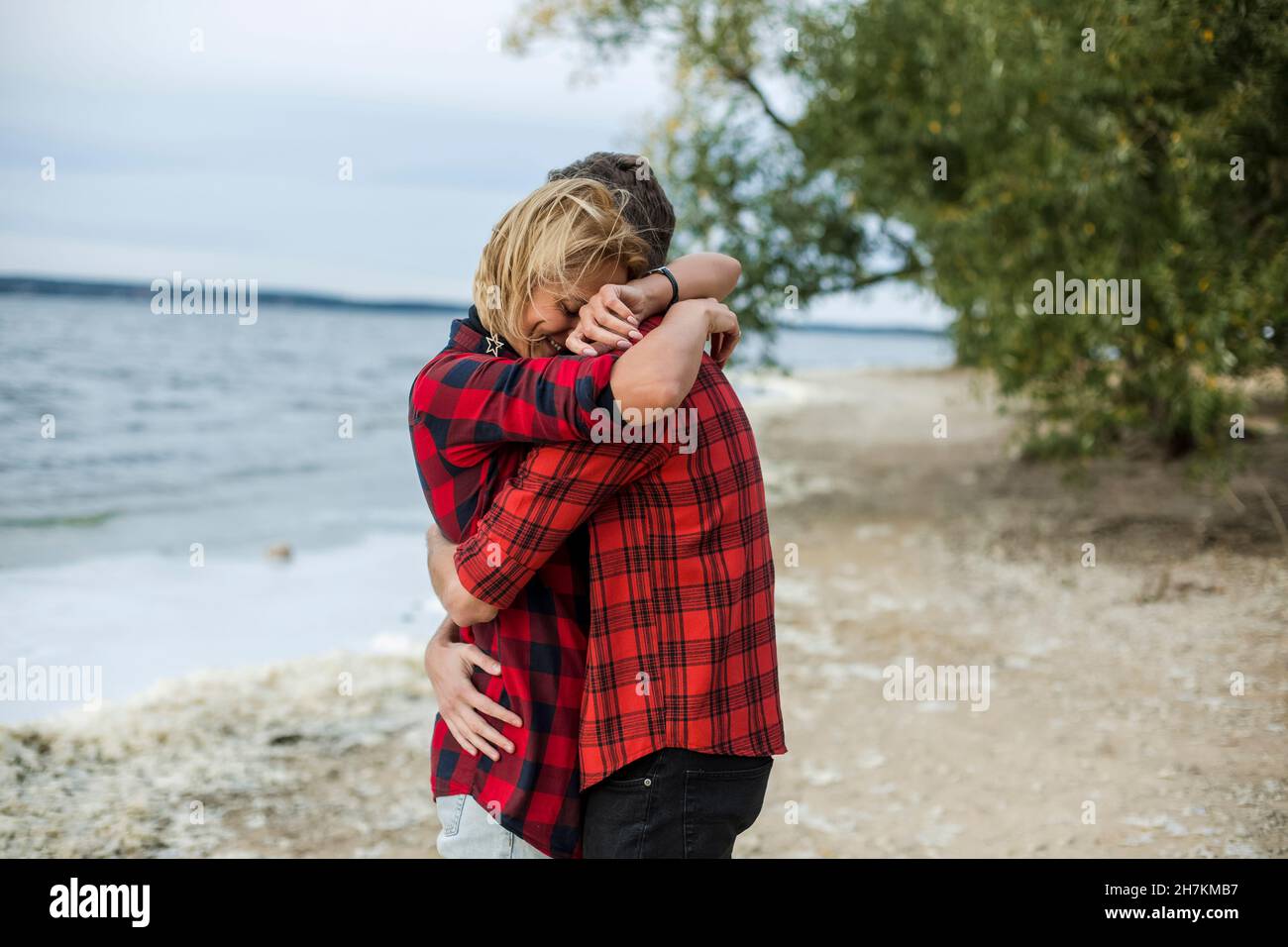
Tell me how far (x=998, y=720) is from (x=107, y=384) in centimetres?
2739

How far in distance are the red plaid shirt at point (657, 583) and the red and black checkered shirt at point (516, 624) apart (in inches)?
2.5

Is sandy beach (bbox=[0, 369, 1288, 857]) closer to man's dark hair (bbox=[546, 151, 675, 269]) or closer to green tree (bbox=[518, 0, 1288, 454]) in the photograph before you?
green tree (bbox=[518, 0, 1288, 454])

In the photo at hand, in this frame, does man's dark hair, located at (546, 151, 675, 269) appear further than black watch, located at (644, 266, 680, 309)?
No

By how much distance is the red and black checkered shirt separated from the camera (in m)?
1.89

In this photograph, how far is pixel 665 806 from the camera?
1888 mm

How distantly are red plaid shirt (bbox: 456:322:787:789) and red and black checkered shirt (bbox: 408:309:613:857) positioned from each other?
0.06 m

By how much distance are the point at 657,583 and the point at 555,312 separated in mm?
519

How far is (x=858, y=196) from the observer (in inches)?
428

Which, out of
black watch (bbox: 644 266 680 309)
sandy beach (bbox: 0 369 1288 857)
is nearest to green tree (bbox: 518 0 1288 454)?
sandy beach (bbox: 0 369 1288 857)

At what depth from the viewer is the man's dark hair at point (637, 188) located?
1.99m

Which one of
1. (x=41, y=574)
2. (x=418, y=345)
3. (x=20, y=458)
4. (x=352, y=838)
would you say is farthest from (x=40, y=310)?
(x=352, y=838)

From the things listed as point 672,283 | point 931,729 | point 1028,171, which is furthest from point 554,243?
point 1028,171

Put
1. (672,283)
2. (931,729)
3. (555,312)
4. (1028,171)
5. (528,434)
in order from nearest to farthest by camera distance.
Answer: (528,434) → (555,312) → (672,283) → (931,729) → (1028,171)

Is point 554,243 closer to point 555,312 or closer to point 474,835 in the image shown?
point 555,312
